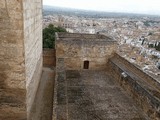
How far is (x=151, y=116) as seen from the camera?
7.36 m

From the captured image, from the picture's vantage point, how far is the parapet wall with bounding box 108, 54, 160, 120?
734 cm

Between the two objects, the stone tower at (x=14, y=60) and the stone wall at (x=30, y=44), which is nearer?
the stone tower at (x=14, y=60)

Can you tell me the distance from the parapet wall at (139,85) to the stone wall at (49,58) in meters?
A: 3.69

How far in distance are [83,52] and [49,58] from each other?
259 centimetres

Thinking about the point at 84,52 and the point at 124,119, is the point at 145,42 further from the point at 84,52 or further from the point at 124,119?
the point at 124,119

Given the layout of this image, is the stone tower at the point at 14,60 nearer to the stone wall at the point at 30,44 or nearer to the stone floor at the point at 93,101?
the stone wall at the point at 30,44

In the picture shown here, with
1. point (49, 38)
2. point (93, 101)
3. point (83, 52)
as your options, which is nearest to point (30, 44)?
point (93, 101)

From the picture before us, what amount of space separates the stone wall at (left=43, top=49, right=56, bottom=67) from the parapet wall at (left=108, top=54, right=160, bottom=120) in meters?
3.69

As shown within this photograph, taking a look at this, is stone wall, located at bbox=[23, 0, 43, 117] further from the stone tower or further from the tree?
the tree

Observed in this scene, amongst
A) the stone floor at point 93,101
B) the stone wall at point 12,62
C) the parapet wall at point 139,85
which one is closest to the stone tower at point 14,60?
the stone wall at point 12,62

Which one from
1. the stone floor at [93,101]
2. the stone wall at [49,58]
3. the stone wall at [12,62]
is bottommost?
the stone floor at [93,101]

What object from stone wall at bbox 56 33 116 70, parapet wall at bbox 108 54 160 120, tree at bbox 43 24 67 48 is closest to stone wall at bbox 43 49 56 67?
stone wall at bbox 56 33 116 70

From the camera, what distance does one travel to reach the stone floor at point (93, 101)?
7.59 metres

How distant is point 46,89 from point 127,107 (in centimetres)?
386
